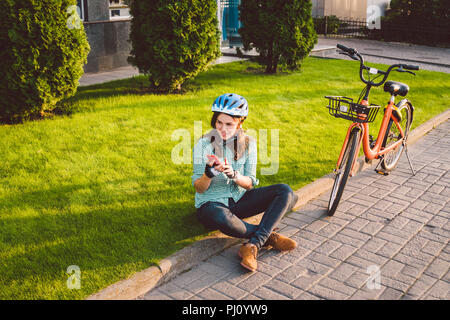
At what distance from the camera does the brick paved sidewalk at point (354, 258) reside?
3854 millimetres

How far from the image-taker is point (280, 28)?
11422mm

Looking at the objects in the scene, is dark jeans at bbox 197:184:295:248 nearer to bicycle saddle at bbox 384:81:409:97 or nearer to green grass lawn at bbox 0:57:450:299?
green grass lawn at bbox 0:57:450:299

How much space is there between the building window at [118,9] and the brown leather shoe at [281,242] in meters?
10.6

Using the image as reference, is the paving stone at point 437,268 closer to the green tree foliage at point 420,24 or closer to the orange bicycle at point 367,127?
the orange bicycle at point 367,127

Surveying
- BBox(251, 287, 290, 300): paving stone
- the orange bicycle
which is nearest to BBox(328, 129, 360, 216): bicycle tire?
the orange bicycle

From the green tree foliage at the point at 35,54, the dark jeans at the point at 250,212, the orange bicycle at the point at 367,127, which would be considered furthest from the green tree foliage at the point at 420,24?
the dark jeans at the point at 250,212

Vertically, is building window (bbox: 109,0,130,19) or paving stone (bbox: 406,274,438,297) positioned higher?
building window (bbox: 109,0,130,19)

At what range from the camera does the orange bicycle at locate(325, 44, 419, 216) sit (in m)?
5.06

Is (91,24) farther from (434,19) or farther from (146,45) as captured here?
(434,19)

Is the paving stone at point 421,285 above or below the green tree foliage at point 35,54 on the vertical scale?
below

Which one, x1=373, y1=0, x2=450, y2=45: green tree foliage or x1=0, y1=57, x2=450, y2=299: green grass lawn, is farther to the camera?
x1=373, y1=0, x2=450, y2=45: green tree foliage

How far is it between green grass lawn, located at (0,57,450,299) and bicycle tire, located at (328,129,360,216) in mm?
642

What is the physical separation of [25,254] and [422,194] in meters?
4.51
